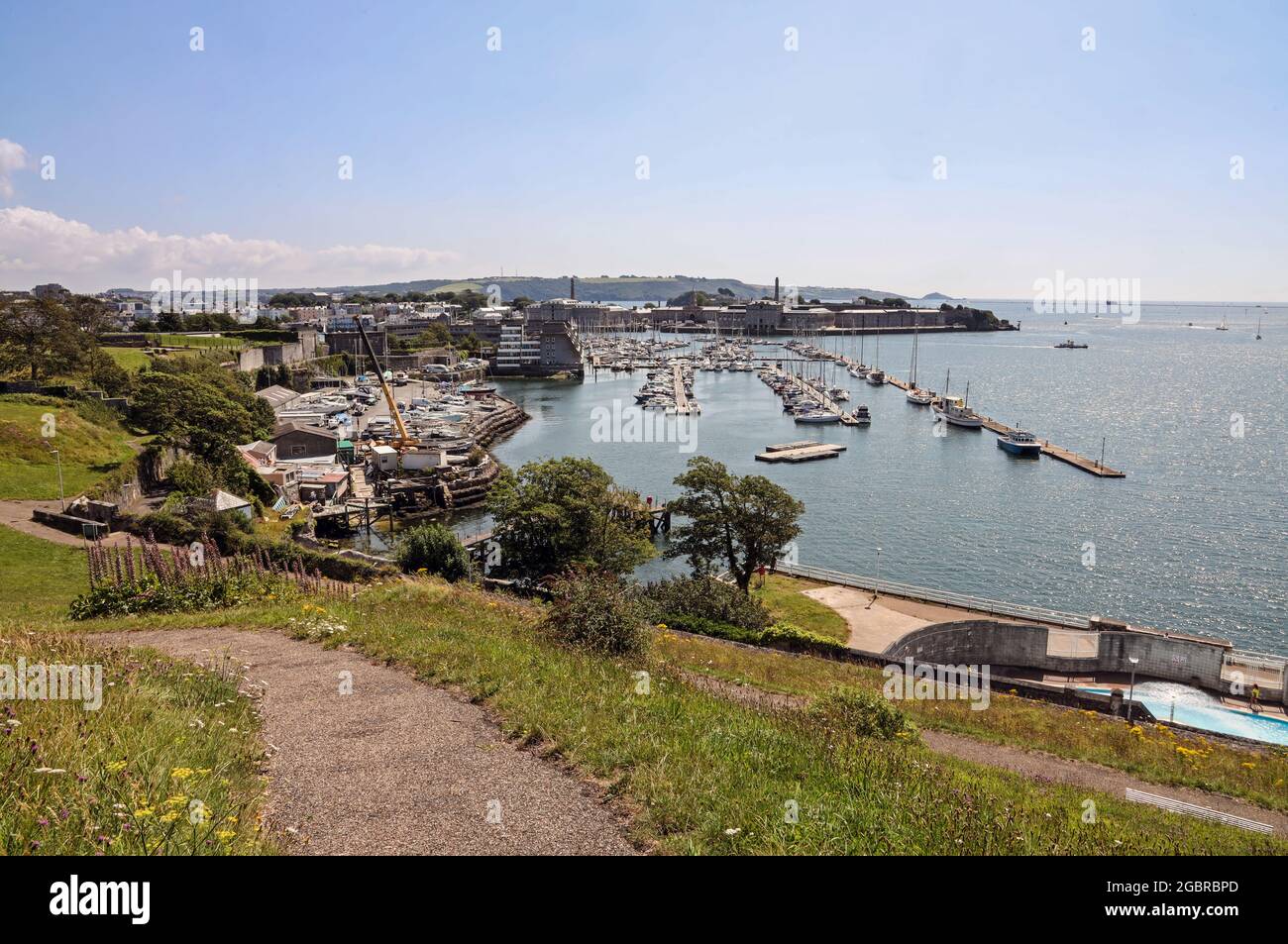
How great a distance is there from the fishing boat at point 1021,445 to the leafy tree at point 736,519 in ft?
100

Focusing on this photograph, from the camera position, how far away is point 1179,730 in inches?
523

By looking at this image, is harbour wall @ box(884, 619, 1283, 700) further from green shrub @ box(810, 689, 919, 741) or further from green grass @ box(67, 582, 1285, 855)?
green grass @ box(67, 582, 1285, 855)

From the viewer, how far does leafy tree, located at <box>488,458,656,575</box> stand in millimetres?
23016

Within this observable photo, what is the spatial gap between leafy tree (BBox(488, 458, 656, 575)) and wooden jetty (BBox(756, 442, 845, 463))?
2563 cm

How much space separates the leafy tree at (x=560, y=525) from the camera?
2302 centimetres

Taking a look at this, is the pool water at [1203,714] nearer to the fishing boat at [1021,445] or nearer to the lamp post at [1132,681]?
the lamp post at [1132,681]

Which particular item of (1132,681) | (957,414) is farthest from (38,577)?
(957,414)

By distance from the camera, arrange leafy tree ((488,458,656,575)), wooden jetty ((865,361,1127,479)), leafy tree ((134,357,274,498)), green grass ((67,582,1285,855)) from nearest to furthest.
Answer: green grass ((67,582,1285,855)) < leafy tree ((488,458,656,575)) < leafy tree ((134,357,274,498)) < wooden jetty ((865,361,1127,479))

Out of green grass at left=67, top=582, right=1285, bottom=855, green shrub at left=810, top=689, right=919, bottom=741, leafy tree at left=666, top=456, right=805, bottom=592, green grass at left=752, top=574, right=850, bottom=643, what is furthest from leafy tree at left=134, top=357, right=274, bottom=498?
green shrub at left=810, top=689, right=919, bottom=741

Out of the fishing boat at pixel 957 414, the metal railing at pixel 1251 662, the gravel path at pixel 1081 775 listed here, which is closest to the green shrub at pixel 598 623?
the gravel path at pixel 1081 775

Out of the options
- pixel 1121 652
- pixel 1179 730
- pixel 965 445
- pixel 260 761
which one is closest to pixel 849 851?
pixel 260 761

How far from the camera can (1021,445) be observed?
4800 cm

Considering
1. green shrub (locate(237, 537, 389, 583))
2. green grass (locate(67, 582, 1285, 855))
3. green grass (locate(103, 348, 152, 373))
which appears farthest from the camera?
green grass (locate(103, 348, 152, 373))

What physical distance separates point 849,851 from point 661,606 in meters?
14.2
